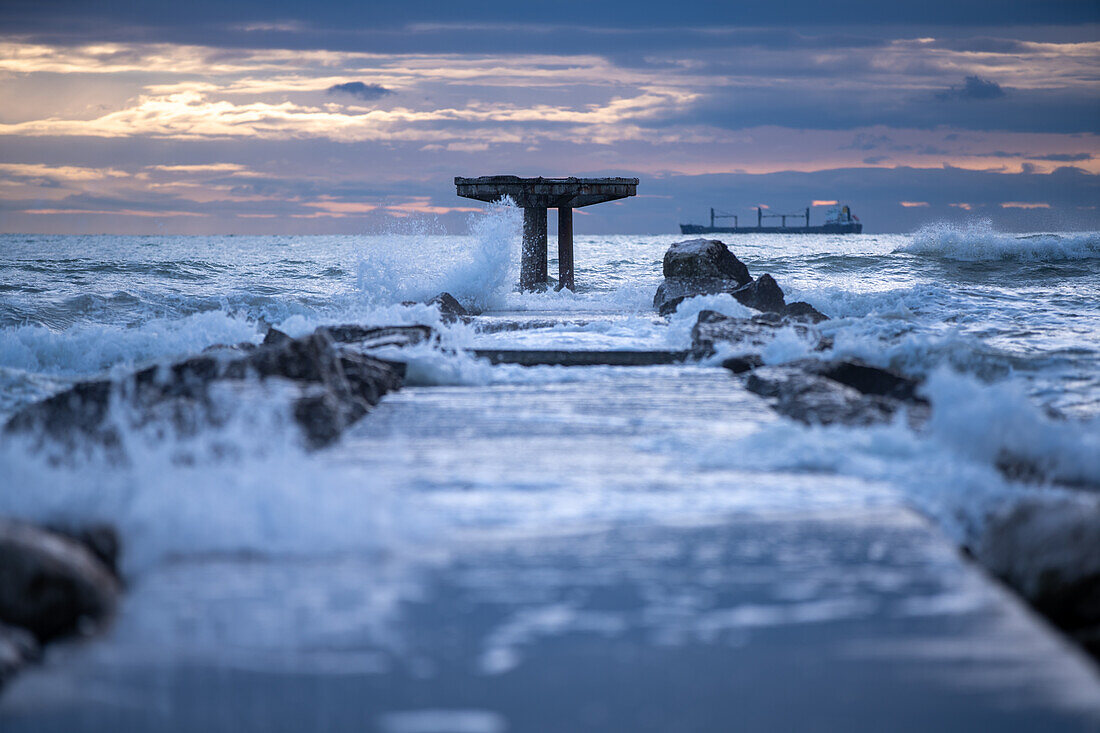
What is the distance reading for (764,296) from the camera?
31.8 feet

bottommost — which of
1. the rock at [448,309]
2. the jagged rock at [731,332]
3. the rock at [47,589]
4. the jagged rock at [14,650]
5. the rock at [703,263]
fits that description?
the jagged rock at [14,650]

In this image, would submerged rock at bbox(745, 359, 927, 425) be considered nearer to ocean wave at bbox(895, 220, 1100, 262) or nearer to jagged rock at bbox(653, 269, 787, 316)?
jagged rock at bbox(653, 269, 787, 316)

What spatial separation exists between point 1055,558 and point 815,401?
1.95 metres

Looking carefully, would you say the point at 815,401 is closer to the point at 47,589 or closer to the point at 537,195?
the point at 47,589

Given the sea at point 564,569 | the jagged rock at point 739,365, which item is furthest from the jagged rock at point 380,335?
the jagged rock at point 739,365

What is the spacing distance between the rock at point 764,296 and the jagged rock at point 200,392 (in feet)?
19.4

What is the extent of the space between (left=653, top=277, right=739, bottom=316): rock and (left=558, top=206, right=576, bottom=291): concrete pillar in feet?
10.5

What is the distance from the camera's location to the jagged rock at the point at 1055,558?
2008mm

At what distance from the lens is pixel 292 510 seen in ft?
8.05

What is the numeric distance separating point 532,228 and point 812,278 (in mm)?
9047

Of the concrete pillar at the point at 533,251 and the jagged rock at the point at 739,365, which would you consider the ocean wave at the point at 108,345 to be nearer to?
the jagged rock at the point at 739,365

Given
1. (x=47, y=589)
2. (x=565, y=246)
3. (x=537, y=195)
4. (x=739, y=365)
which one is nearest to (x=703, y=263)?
(x=537, y=195)

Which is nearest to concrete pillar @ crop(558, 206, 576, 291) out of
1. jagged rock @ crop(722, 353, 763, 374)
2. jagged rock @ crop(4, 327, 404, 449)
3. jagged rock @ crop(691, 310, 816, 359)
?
jagged rock @ crop(691, 310, 816, 359)

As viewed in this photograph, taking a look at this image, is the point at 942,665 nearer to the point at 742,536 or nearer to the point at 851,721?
the point at 851,721
